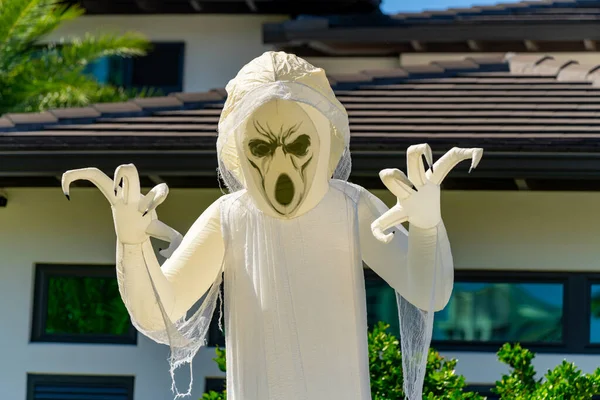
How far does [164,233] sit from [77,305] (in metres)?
5.67

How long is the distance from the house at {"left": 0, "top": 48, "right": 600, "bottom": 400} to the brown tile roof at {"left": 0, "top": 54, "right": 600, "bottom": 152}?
0.06ft

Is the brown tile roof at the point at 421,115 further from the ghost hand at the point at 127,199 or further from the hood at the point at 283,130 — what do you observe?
the ghost hand at the point at 127,199

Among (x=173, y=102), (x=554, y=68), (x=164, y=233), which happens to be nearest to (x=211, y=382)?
(x=173, y=102)

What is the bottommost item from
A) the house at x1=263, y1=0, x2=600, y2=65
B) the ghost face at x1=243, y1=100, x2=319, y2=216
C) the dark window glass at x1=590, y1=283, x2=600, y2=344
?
the ghost face at x1=243, y1=100, x2=319, y2=216

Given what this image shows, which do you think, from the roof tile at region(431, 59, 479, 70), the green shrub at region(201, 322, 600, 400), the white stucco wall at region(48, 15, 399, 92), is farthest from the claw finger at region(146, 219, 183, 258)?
the white stucco wall at region(48, 15, 399, 92)

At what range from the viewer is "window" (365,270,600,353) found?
30.7 ft

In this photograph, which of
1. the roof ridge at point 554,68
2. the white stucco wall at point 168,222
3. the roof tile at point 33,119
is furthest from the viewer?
the roof ridge at point 554,68

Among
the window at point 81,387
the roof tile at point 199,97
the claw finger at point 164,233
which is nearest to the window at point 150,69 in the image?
the roof tile at point 199,97

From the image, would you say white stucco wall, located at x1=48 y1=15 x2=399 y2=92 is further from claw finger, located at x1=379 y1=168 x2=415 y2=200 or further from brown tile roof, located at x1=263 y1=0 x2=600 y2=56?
claw finger, located at x1=379 y1=168 x2=415 y2=200

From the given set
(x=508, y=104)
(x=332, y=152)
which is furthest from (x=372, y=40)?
(x=332, y=152)

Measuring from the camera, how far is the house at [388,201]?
29.0 feet

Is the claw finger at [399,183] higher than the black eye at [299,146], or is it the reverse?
the black eye at [299,146]

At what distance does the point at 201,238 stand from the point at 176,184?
5.01m

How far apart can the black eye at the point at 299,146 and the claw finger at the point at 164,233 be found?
457 mm
